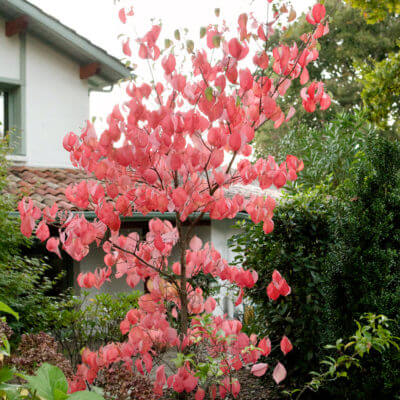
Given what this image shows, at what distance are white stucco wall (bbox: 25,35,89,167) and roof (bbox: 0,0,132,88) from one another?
0.66 feet

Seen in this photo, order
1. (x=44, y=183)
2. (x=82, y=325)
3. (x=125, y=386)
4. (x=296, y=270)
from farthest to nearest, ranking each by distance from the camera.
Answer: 1. (x=44, y=183)
2. (x=82, y=325)
3. (x=296, y=270)
4. (x=125, y=386)

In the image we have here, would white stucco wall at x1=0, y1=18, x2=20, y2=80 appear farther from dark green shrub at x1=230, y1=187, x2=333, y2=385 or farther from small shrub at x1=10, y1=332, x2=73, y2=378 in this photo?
small shrub at x1=10, y1=332, x2=73, y2=378

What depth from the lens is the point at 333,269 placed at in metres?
4.02

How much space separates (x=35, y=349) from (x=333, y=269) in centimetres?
273

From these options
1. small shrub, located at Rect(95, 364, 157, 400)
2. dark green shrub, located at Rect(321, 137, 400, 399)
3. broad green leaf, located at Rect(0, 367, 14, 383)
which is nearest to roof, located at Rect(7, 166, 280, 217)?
dark green shrub, located at Rect(321, 137, 400, 399)

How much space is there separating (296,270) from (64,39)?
24.0ft

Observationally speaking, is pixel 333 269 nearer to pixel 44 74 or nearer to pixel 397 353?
pixel 397 353

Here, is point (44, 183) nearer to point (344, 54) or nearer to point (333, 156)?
point (333, 156)

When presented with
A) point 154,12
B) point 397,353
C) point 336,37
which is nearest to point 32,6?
point 154,12

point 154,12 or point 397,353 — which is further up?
point 154,12

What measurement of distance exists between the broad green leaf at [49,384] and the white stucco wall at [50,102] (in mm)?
8427

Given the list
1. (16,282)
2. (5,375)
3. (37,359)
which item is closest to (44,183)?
(16,282)

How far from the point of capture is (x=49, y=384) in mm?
1435

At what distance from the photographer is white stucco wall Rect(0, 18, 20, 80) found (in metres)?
9.03
